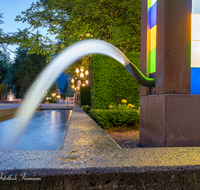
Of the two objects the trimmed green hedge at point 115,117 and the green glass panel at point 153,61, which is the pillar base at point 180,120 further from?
the trimmed green hedge at point 115,117

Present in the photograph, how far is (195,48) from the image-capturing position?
2.88m

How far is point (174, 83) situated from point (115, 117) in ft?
11.7

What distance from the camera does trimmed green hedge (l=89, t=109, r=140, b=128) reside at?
19.9ft

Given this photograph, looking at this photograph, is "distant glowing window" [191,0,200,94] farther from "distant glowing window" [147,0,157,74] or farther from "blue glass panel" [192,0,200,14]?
"distant glowing window" [147,0,157,74]

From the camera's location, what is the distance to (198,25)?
2.89 m

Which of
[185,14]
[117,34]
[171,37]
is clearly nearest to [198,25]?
[185,14]

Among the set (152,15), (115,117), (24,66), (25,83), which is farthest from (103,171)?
(24,66)

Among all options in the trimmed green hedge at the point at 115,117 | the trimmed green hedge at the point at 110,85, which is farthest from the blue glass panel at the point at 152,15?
the trimmed green hedge at the point at 110,85

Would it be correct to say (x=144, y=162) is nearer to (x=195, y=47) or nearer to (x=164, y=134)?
(x=164, y=134)

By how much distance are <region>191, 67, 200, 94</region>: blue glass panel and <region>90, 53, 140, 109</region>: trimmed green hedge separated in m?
6.06

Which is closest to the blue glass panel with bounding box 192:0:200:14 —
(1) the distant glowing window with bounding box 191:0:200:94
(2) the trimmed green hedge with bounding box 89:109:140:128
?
(1) the distant glowing window with bounding box 191:0:200:94

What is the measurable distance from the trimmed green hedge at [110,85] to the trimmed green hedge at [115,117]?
265cm

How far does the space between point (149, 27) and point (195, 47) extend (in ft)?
3.59

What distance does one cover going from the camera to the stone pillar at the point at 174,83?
2.66 meters
